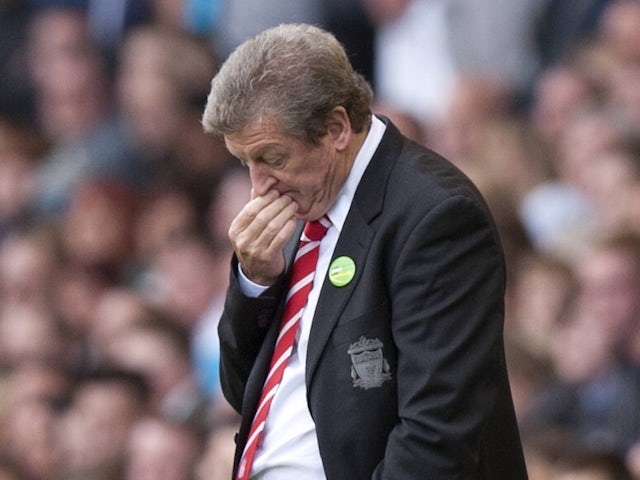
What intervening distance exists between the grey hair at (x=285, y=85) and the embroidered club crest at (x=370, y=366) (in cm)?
37

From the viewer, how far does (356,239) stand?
278 cm

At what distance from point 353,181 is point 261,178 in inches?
6.6

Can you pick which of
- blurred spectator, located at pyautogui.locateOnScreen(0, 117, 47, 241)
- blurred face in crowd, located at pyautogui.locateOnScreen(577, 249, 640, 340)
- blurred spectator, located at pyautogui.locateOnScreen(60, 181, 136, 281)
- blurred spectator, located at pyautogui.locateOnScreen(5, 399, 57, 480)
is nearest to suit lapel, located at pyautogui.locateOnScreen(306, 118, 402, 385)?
blurred face in crowd, located at pyautogui.locateOnScreen(577, 249, 640, 340)

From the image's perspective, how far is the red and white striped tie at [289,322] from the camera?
2.88 metres

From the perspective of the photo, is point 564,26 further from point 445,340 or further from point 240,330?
point 445,340

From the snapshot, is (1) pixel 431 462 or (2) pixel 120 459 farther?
(2) pixel 120 459

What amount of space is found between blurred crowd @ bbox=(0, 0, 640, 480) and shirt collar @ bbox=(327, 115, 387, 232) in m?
1.65

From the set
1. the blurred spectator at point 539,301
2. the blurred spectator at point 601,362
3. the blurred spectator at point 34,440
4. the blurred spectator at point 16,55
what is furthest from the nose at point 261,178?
the blurred spectator at point 16,55

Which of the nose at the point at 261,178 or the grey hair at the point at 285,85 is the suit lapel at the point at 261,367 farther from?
the grey hair at the point at 285,85

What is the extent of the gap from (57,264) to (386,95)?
176 cm

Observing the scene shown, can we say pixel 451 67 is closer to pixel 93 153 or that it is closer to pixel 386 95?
pixel 386 95

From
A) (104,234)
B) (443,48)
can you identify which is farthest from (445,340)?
(104,234)

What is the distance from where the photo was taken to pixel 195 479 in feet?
17.5

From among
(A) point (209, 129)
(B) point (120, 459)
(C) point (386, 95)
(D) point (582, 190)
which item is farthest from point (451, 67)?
(A) point (209, 129)
